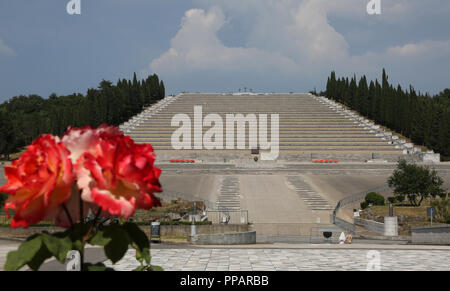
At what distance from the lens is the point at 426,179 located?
33312 mm

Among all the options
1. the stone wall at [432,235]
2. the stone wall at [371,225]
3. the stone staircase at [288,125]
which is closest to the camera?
the stone wall at [432,235]

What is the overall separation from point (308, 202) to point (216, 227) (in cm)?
1277

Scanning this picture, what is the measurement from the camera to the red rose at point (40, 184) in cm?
183

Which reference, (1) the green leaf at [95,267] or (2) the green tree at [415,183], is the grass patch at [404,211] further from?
(1) the green leaf at [95,267]

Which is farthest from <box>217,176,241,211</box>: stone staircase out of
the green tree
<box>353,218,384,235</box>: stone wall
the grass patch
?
the green tree

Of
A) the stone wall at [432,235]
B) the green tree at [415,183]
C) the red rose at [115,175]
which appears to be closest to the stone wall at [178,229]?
the stone wall at [432,235]

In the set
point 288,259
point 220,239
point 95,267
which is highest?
point 95,267

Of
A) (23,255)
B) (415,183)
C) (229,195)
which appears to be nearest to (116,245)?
(23,255)

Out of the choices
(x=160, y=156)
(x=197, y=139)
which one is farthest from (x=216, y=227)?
(x=197, y=139)

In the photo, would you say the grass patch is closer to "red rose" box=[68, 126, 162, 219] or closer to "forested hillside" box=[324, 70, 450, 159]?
"red rose" box=[68, 126, 162, 219]

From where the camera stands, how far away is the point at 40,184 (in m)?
1.85

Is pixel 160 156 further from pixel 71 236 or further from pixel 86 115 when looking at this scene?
pixel 71 236

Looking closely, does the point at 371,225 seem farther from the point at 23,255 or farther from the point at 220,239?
the point at 23,255

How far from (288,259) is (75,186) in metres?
11.8
